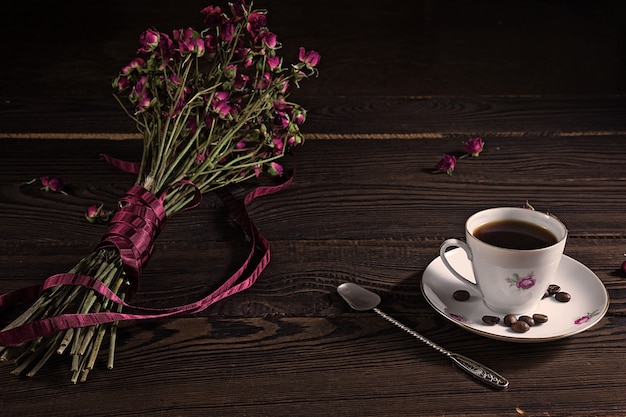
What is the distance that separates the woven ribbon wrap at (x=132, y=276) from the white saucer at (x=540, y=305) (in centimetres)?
28

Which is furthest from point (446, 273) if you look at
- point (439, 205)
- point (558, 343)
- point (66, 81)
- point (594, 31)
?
point (594, 31)

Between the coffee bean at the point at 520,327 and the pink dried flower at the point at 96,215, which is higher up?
the pink dried flower at the point at 96,215

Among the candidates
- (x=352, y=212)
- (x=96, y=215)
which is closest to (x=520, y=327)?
(x=352, y=212)

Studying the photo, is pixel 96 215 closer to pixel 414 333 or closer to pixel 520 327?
pixel 414 333

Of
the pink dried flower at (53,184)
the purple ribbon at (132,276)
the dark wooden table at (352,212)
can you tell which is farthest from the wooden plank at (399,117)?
the purple ribbon at (132,276)

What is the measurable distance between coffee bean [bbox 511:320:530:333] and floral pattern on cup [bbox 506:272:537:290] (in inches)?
1.8

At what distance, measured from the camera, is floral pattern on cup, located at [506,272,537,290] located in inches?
38.7

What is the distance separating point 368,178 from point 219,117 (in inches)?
13.4

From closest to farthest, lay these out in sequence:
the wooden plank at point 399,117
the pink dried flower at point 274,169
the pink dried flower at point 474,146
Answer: the pink dried flower at point 274,169
the pink dried flower at point 474,146
the wooden plank at point 399,117

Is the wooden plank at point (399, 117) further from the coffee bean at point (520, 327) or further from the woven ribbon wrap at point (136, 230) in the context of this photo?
the coffee bean at point (520, 327)

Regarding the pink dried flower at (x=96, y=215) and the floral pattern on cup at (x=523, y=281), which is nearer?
the floral pattern on cup at (x=523, y=281)

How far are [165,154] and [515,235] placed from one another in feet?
1.94

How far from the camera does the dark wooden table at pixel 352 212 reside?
93cm

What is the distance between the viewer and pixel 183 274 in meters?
1.18
